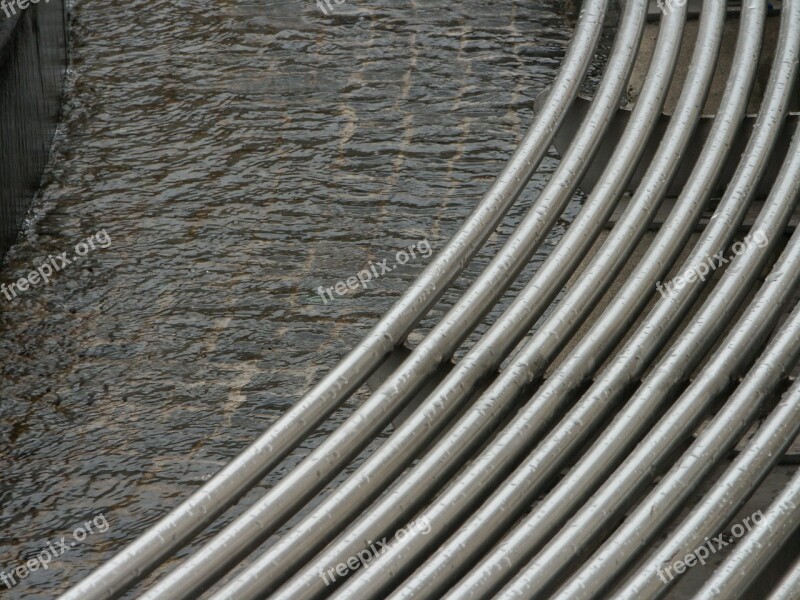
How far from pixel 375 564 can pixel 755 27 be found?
82.1 inches

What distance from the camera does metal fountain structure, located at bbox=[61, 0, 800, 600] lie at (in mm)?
1824

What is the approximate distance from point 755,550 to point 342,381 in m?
0.80

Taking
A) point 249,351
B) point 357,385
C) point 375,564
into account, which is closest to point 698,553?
point 375,564

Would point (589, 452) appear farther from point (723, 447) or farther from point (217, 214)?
point (217, 214)

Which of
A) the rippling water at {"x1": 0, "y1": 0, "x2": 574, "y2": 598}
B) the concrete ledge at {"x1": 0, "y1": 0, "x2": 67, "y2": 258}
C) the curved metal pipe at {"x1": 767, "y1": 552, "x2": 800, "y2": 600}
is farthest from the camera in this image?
the concrete ledge at {"x1": 0, "y1": 0, "x2": 67, "y2": 258}

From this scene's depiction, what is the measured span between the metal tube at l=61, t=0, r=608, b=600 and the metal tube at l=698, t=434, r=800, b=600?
29.7 inches

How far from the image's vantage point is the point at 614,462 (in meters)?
2.02

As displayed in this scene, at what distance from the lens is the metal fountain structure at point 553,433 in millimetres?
1824

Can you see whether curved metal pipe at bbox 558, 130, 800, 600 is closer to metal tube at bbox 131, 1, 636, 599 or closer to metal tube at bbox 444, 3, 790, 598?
metal tube at bbox 444, 3, 790, 598

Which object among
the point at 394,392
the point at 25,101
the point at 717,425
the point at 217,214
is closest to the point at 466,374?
the point at 394,392

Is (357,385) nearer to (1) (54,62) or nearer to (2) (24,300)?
(2) (24,300)

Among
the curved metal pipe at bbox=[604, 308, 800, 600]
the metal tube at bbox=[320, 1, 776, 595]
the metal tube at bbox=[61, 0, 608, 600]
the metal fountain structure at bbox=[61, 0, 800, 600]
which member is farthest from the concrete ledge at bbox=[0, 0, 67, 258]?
the curved metal pipe at bbox=[604, 308, 800, 600]

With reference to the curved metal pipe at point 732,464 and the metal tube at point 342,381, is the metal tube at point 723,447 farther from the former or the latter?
the metal tube at point 342,381

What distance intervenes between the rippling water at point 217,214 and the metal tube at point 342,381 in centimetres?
156
